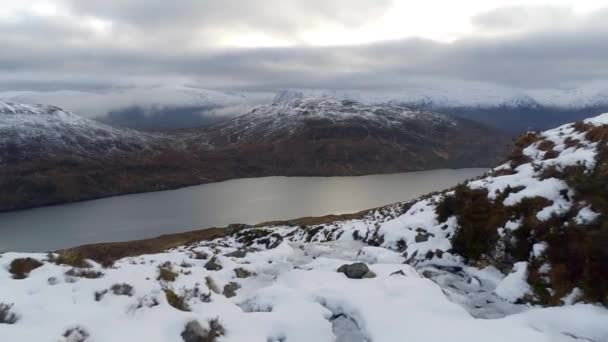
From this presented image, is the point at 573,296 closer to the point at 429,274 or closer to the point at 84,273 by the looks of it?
the point at 429,274

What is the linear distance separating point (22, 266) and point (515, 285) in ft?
40.6

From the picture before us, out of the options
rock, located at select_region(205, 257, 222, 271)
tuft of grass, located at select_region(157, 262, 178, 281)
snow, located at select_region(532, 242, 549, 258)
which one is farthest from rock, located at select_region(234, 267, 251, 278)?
snow, located at select_region(532, 242, 549, 258)

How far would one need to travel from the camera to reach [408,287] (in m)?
10.4

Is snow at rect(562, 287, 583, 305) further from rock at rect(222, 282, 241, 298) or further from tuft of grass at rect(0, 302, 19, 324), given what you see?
tuft of grass at rect(0, 302, 19, 324)

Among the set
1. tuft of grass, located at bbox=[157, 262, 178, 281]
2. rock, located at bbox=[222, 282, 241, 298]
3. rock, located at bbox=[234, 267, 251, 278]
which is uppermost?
tuft of grass, located at bbox=[157, 262, 178, 281]

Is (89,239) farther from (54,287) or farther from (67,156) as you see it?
(67,156)

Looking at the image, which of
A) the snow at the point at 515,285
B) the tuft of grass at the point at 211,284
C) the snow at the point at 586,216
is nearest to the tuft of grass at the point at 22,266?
the tuft of grass at the point at 211,284

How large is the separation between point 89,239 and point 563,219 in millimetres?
84570

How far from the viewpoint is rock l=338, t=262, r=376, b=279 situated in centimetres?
1167

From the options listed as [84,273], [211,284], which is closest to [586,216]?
[211,284]

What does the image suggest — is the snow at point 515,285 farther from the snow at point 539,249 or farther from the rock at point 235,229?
the rock at point 235,229

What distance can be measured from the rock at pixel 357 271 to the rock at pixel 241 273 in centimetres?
376

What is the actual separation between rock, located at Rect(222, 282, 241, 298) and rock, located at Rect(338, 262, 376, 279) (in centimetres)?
324

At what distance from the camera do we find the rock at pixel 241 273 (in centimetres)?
1416
